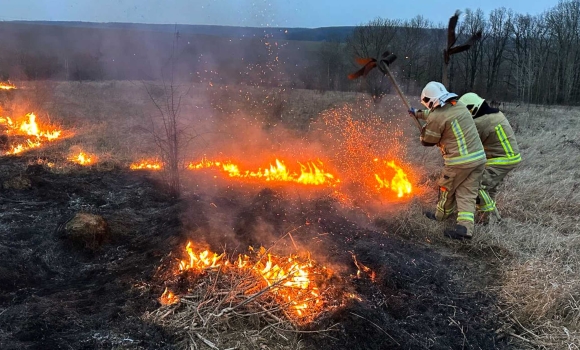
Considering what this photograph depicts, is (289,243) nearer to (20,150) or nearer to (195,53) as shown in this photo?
(195,53)

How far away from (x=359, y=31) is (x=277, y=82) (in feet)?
45.5

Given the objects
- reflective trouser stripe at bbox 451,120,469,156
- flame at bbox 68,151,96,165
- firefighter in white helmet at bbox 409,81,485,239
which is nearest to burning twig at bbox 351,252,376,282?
firefighter in white helmet at bbox 409,81,485,239

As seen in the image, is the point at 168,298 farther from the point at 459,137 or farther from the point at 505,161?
the point at 505,161

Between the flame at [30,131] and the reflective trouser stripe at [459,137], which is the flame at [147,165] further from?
the reflective trouser stripe at [459,137]

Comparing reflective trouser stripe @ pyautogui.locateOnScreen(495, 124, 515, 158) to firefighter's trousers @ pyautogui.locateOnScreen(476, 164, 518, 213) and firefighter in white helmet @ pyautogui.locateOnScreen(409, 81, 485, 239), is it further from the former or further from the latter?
firefighter in white helmet @ pyautogui.locateOnScreen(409, 81, 485, 239)

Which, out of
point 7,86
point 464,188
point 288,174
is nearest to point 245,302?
point 464,188

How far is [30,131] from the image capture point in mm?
12500

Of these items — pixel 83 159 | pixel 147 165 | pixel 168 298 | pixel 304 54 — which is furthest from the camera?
pixel 304 54

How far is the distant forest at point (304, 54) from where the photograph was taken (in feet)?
28.8

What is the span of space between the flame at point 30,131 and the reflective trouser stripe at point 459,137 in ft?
36.9

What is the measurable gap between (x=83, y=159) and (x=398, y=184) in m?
7.48

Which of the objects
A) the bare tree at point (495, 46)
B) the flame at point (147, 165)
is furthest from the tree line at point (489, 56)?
the flame at point (147, 165)

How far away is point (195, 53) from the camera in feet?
29.0

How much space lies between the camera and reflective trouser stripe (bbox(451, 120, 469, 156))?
475 centimetres
